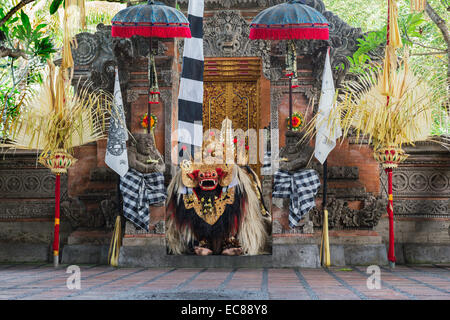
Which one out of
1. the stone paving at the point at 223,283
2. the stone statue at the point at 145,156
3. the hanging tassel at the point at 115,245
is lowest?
the stone paving at the point at 223,283

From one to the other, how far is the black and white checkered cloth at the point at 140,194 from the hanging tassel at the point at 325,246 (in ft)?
7.58

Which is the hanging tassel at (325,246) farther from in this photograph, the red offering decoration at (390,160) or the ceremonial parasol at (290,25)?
the ceremonial parasol at (290,25)

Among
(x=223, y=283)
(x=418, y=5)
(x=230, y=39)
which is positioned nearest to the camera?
(x=223, y=283)

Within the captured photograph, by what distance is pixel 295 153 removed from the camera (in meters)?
7.87

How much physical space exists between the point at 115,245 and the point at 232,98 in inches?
141

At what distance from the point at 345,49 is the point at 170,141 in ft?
10.1

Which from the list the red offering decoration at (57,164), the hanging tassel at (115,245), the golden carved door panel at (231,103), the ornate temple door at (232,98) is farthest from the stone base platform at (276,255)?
the golden carved door panel at (231,103)

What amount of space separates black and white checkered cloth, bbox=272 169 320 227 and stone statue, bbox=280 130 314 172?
10 centimetres

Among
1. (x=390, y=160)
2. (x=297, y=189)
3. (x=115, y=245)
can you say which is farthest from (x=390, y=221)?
(x=115, y=245)

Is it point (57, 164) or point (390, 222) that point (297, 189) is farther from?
point (57, 164)

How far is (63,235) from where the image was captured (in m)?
8.66

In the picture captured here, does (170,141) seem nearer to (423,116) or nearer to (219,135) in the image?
(219,135)

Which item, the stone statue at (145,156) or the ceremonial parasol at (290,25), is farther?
the stone statue at (145,156)

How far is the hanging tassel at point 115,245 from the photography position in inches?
303
